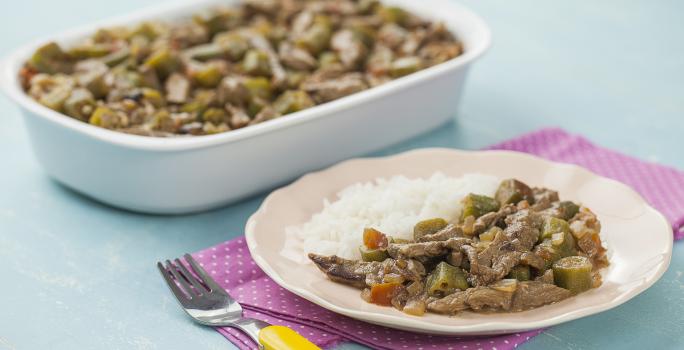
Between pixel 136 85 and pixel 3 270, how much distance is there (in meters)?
1.04

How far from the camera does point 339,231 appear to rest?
3039 millimetres

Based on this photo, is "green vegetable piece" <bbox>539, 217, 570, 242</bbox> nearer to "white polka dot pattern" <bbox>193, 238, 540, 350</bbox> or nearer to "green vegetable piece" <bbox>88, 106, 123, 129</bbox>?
"white polka dot pattern" <bbox>193, 238, 540, 350</bbox>

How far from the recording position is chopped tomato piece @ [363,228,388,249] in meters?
2.88

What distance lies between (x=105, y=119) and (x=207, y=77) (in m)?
0.59

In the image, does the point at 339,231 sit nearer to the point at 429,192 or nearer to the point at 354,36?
the point at 429,192

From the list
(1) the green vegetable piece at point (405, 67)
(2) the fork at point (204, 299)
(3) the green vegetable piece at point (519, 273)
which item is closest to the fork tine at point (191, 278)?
(2) the fork at point (204, 299)

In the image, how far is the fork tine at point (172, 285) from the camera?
9.35 feet

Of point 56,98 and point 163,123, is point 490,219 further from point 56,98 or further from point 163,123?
point 56,98

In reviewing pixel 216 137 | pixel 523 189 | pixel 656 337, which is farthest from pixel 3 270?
pixel 656 337

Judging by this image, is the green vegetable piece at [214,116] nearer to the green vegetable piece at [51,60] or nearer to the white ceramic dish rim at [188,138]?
the white ceramic dish rim at [188,138]

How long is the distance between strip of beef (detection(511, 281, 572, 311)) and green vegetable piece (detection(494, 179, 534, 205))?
0.52 m

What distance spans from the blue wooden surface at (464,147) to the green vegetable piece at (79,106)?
340 mm

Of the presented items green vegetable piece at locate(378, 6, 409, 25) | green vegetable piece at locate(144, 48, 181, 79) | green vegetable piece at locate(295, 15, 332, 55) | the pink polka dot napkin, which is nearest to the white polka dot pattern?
the pink polka dot napkin

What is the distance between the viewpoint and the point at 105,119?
3.51 m
